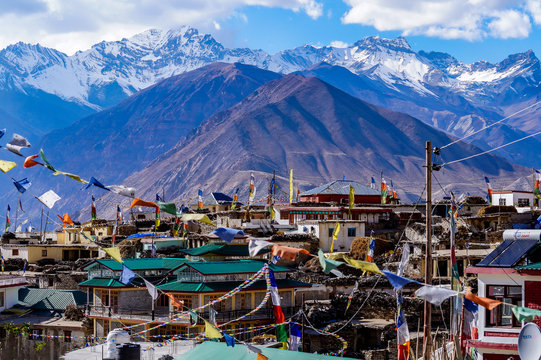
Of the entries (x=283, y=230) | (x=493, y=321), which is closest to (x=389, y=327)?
(x=493, y=321)

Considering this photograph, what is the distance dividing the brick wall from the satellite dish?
3.72 meters

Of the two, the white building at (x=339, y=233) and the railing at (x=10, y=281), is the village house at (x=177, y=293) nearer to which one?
the railing at (x=10, y=281)

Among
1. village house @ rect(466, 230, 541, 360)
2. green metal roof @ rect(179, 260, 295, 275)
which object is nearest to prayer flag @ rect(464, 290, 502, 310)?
village house @ rect(466, 230, 541, 360)

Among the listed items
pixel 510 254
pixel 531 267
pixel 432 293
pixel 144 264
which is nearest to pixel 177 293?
pixel 144 264

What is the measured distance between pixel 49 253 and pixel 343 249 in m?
29.2

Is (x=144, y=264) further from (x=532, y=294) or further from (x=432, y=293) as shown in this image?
(x=432, y=293)

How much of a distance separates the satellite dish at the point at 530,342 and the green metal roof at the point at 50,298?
36.8 metres

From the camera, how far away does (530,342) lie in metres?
21.1

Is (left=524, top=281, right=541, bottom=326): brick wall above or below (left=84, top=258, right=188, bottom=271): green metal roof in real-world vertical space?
above

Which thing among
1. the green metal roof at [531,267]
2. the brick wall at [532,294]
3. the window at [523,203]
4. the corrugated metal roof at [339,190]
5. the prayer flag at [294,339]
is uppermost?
the corrugated metal roof at [339,190]

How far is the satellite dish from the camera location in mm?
20984

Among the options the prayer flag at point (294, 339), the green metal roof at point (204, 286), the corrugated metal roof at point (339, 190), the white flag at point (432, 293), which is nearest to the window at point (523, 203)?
the corrugated metal roof at point (339, 190)

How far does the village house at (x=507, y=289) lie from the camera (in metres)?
24.9

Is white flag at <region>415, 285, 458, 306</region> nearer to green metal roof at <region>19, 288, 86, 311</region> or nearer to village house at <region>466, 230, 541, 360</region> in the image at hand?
village house at <region>466, 230, 541, 360</region>
